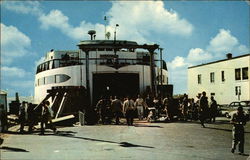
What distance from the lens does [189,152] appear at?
29.3 feet

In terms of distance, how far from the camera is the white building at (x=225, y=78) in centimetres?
3519

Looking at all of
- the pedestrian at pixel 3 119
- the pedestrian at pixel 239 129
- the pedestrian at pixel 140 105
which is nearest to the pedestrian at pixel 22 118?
the pedestrian at pixel 3 119

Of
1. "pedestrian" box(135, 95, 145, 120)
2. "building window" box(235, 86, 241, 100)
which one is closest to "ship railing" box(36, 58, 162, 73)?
"pedestrian" box(135, 95, 145, 120)

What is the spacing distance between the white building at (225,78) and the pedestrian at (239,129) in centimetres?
2692

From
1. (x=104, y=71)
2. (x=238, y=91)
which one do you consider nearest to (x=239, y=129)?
(x=104, y=71)

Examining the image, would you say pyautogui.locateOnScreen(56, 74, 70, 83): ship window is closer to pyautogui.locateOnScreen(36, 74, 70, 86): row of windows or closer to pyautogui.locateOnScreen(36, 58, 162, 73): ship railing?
pyautogui.locateOnScreen(36, 74, 70, 86): row of windows

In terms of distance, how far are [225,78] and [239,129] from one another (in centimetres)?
3039

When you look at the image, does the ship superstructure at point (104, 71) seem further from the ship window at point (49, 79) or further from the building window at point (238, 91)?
the building window at point (238, 91)

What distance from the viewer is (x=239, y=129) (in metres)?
8.99

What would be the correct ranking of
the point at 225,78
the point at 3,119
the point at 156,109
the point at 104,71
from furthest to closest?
1. the point at 225,78
2. the point at 104,71
3. the point at 156,109
4. the point at 3,119

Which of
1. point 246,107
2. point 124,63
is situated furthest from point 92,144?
point 124,63

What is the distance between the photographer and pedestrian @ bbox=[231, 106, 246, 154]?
351 inches

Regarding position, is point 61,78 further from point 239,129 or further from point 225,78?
point 239,129

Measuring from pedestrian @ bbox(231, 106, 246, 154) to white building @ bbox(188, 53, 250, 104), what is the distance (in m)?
26.9
